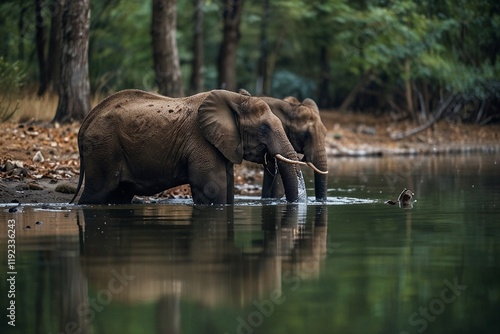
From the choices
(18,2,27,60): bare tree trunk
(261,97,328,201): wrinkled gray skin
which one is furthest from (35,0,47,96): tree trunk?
(261,97,328,201): wrinkled gray skin

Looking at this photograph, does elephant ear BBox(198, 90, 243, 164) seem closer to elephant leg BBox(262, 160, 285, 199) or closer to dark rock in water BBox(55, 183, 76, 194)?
elephant leg BBox(262, 160, 285, 199)

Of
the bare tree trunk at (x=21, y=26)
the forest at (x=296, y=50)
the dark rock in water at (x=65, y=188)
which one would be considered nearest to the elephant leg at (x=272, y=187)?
the dark rock in water at (x=65, y=188)

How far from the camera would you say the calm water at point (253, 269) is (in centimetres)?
885

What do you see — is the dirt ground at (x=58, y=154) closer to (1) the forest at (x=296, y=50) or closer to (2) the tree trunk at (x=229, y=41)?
(1) the forest at (x=296, y=50)

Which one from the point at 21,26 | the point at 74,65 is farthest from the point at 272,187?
the point at 21,26

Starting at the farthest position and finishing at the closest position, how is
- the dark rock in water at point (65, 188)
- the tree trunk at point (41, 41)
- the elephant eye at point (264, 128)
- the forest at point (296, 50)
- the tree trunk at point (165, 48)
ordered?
the forest at point (296, 50) → the tree trunk at point (41, 41) → the tree trunk at point (165, 48) → the dark rock in water at point (65, 188) → the elephant eye at point (264, 128)

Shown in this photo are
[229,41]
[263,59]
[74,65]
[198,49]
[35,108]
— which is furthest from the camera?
[263,59]

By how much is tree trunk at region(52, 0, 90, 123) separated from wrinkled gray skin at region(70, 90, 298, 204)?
7259mm

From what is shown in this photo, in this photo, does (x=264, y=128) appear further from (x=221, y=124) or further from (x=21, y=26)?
(x=21, y=26)

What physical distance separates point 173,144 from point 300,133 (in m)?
2.90

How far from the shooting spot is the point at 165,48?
2938 centimetres

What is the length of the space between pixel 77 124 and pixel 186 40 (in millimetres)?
23470

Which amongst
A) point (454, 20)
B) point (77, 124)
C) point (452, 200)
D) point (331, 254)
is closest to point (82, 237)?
point (331, 254)

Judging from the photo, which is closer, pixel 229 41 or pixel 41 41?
pixel 41 41
